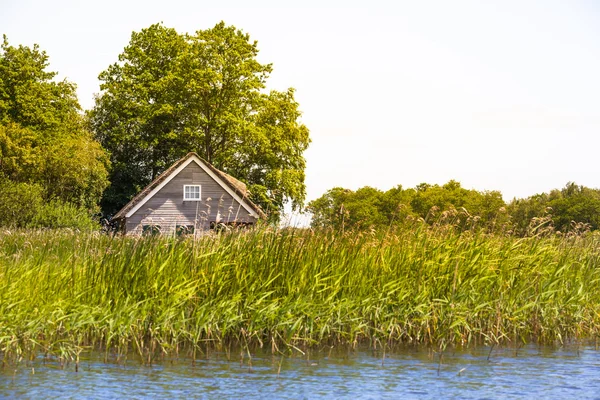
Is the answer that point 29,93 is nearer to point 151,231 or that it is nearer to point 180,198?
point 180,198

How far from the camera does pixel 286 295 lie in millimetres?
12078

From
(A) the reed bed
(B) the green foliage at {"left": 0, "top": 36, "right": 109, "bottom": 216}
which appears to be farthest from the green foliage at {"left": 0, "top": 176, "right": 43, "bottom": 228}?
(A) the reed bed

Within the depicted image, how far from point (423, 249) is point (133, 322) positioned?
191 inches

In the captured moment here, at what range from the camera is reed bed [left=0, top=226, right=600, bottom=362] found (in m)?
11.1

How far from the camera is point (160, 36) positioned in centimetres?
5984

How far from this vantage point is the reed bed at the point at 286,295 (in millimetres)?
11125

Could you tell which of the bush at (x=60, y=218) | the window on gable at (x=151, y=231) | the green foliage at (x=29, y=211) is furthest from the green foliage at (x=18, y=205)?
the window on gable at (x=151, y=231)

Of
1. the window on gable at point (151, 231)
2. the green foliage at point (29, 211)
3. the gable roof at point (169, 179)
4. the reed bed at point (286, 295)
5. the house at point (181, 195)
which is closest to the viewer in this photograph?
the reed bed at point (286, 295)

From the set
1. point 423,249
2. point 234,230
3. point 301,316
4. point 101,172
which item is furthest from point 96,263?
point 101,172

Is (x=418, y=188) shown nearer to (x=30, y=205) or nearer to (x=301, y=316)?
(x=30, y=205)

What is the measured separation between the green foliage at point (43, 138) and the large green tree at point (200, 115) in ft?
10.0

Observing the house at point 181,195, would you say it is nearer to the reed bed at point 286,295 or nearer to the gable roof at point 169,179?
the gable roof at point 169,179

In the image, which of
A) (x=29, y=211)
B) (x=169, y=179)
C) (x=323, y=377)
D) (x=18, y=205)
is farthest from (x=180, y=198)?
(x=323, y=377)

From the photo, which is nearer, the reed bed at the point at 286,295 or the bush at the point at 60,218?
the reed bed at the point at 286,295
